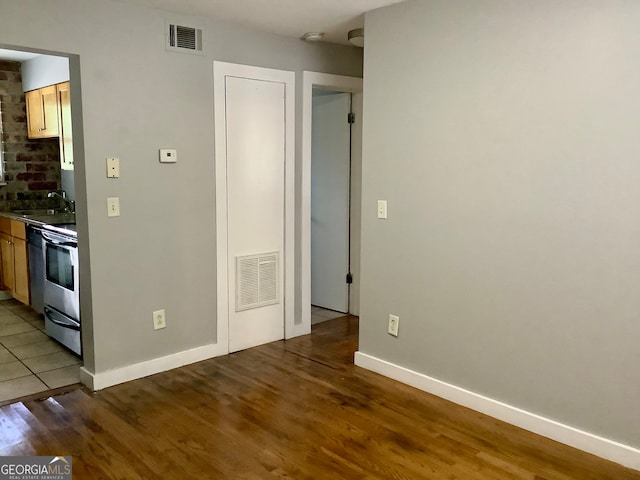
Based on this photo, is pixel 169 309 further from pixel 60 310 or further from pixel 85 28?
pixel 85 28

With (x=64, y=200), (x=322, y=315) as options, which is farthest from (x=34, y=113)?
(x=322, y=315)

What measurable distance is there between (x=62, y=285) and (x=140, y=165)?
47.4 inches

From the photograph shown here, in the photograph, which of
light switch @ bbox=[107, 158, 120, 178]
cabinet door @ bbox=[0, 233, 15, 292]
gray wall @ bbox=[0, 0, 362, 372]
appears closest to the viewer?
gray wall @ bbox=[0, 0, 362, 372]

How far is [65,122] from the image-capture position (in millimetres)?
4723

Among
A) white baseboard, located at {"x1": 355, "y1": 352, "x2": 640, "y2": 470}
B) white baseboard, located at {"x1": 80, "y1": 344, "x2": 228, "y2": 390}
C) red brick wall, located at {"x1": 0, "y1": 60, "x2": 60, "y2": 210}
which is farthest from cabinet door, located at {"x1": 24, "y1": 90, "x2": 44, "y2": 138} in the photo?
white baseboard, located at {"x1": 355, "y1": 352, "x2": 640, "y2": 470}

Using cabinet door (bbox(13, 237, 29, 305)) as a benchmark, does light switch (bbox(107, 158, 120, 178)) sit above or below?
above

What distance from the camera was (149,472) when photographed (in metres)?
2.39

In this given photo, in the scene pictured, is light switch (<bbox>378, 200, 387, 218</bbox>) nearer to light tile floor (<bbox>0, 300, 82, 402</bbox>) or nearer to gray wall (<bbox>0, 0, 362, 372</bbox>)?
gray wall (<bbox>0, 0, 362, 372</bbox>)

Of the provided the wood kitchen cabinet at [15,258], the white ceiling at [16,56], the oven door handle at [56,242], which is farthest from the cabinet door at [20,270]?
the white ceiling at [16,56]

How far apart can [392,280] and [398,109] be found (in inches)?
42.1

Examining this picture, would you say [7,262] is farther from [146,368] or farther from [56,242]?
[146,368]

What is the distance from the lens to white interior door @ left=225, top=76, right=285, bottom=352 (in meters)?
3.78

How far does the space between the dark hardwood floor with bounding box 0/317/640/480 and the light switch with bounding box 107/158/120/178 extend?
1.31 meters

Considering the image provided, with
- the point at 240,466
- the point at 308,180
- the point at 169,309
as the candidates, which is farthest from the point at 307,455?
the point at 308,180
